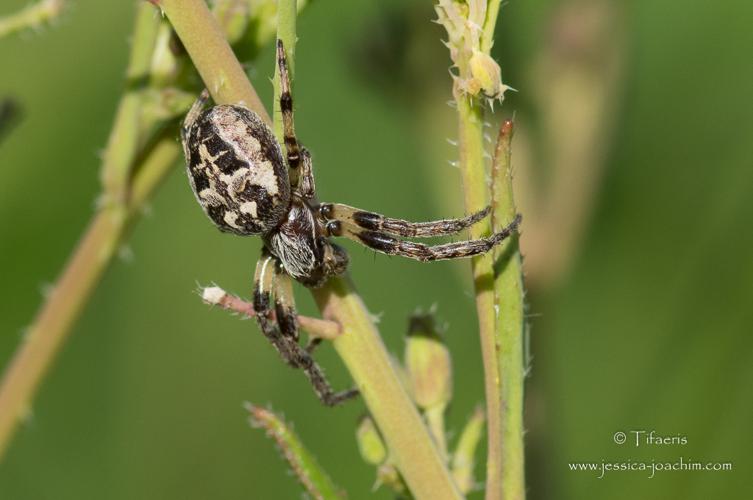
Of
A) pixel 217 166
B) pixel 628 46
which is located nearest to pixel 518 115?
pixel 628 46

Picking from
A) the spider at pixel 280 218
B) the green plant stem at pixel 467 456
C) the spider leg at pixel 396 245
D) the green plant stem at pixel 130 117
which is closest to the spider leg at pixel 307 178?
the spider at pixel 280 218

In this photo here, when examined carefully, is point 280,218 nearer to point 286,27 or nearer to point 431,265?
point 286,27

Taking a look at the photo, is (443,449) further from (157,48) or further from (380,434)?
(157,48)

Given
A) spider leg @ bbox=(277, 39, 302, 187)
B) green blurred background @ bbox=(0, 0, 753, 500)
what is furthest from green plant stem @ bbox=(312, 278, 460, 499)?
green blurred background @ bbox=(0, 0, 753, 500)

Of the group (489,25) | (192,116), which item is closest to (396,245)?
(192,116)

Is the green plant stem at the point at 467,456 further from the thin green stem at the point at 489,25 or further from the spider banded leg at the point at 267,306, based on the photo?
the thin green stem at the point at 489,25

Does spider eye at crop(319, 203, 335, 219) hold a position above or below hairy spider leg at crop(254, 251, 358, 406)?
above

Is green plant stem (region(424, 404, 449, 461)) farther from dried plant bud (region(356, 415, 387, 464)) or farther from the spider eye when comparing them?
the spider eye
